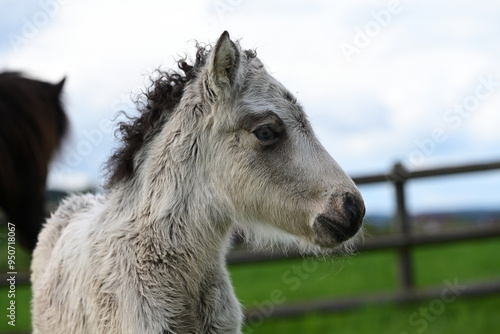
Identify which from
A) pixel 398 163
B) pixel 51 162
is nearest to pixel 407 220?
pixel 398 163

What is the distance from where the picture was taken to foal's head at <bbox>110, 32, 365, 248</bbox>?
11.3 feet

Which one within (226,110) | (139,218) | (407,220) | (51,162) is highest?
(226,110)

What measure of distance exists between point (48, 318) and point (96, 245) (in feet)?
2.05

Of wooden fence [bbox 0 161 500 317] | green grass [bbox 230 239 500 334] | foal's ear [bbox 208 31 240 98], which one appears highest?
foal's ear [bbox 208 31 240 98]

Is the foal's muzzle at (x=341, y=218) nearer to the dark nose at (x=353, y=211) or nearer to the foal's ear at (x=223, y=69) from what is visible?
the dark nose at (x=353, y=211)

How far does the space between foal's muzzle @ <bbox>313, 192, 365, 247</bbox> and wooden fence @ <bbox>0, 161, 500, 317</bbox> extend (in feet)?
16.9

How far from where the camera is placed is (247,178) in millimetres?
3490

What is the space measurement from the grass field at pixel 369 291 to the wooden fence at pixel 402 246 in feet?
0.38

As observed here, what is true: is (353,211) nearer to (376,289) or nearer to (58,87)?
(58,87)

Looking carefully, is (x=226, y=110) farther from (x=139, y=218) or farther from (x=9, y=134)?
(x=9, y=134)

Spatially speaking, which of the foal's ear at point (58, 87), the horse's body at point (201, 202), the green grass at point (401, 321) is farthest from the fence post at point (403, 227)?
the horse's body at point (201, 202)

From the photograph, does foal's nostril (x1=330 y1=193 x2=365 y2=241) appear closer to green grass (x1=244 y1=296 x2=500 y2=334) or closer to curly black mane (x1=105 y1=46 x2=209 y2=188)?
curly black mane (x1=105 y1=46 x2=209 y2=188)

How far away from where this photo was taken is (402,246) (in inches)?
357

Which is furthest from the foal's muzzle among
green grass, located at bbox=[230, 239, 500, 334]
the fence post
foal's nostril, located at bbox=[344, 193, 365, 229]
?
the fence post
